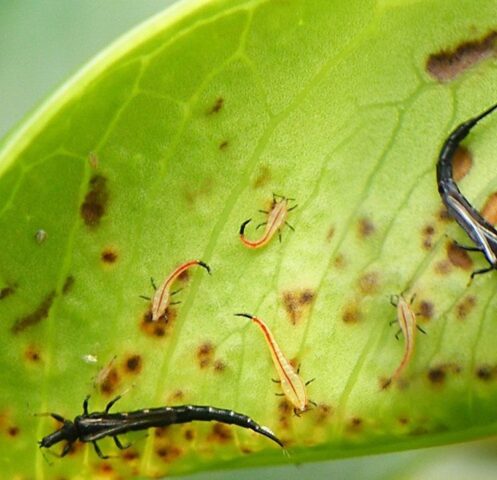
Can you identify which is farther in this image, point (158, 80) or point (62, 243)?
point (62, 243)

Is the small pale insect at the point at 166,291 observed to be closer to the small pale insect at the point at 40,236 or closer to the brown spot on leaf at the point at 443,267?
the small pale insect at the point at 40,236

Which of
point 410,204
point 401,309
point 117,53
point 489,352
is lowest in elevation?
point 489,352

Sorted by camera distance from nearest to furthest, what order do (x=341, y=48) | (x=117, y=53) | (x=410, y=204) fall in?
(x=117, y=53), (x=341, y=48), (x=410, y=204)

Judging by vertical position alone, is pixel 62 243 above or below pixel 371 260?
above

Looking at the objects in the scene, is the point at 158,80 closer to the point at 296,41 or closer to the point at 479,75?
the point at 296,41

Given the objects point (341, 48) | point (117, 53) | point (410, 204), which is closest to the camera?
point (117, 53)

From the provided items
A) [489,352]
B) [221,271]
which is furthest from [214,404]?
[489,352]
